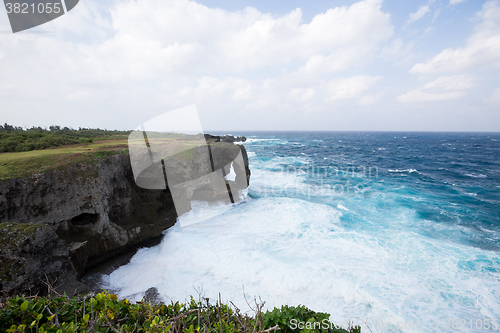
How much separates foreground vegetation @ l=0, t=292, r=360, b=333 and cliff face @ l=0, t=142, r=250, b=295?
4540 millimetres

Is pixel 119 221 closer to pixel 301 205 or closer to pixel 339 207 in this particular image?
pixel 301 205

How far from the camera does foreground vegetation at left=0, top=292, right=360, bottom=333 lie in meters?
2.85

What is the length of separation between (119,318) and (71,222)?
9.13 m

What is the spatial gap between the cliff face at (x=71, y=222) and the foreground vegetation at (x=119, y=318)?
4540 mm

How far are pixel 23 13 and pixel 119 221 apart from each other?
9498 mm

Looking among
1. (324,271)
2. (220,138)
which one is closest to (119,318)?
(324,271)

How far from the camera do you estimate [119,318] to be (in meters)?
3.34

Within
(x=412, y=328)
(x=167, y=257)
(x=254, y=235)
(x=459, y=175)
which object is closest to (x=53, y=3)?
(x=167, y=257)

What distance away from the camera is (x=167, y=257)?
1084cm

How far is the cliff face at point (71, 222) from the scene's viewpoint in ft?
22.7

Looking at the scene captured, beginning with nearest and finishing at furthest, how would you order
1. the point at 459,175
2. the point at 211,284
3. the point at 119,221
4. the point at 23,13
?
the point at 23,13 < the point at 211,284 < the point at 119,221 < the point at 459,175
